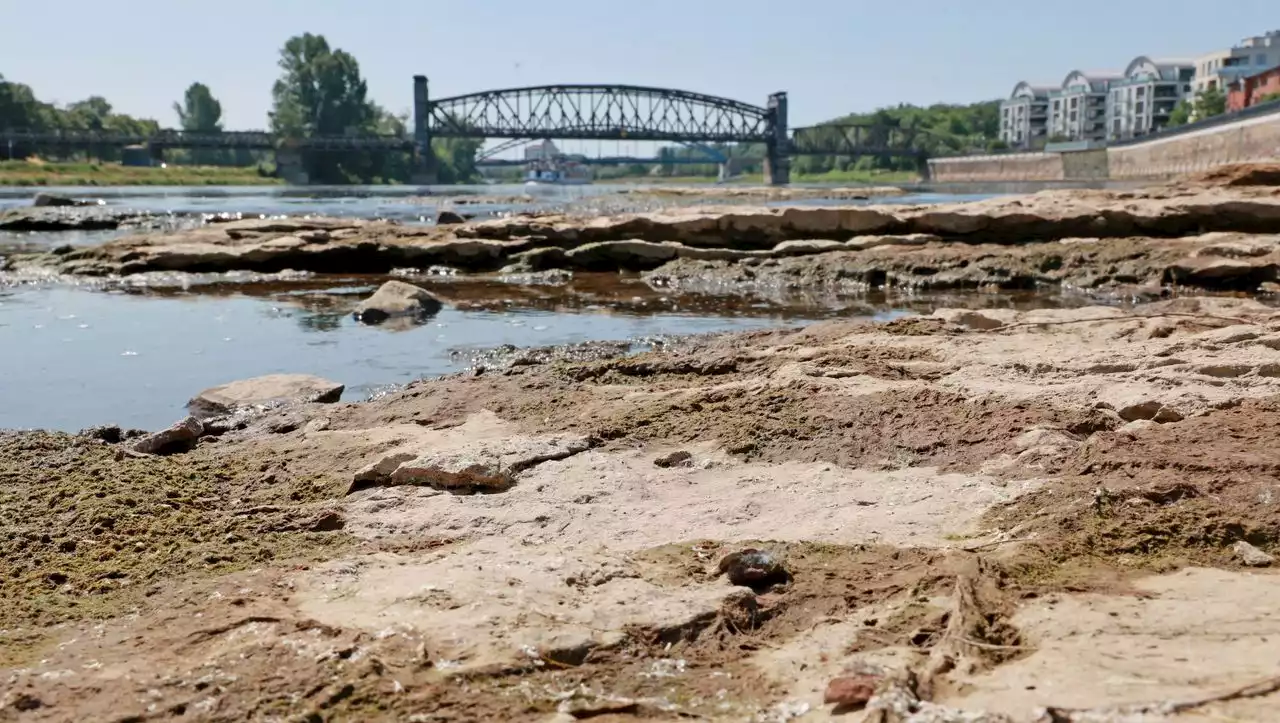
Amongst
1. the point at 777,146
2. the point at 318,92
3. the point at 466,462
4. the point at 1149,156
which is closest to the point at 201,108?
the point at 318,92

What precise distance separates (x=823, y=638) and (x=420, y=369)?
21.7 feet

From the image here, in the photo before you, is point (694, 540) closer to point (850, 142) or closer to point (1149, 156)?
point (1149, 156)

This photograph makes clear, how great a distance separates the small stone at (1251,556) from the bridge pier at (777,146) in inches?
4442

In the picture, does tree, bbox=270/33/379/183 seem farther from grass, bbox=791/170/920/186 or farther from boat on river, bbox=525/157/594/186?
grass, bbox=791/170/920/186

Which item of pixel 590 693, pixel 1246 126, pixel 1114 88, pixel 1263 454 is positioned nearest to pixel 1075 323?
pixel 1263 454

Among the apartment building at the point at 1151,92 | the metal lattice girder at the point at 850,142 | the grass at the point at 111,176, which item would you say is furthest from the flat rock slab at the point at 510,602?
the apartment building at the point at 1151,92

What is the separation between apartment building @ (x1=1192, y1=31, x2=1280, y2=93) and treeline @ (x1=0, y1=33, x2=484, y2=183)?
78412 millimetres

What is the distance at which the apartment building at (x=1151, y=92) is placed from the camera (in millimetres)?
136125

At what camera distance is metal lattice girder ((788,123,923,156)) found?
374ft

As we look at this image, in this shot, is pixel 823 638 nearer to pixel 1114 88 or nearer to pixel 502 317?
pixel 502 317

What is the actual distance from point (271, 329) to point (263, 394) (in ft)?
15.9

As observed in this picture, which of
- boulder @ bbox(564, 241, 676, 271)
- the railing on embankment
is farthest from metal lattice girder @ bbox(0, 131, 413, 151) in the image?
boulder @ bbox(564, 241, 676, 271)

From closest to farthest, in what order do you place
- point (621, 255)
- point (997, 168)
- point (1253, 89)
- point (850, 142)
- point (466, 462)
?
point (466, 462)
point (621, 255)
point (1253, 89)
point (997, 168)
point (850, 142)

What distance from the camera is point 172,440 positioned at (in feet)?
21.1
